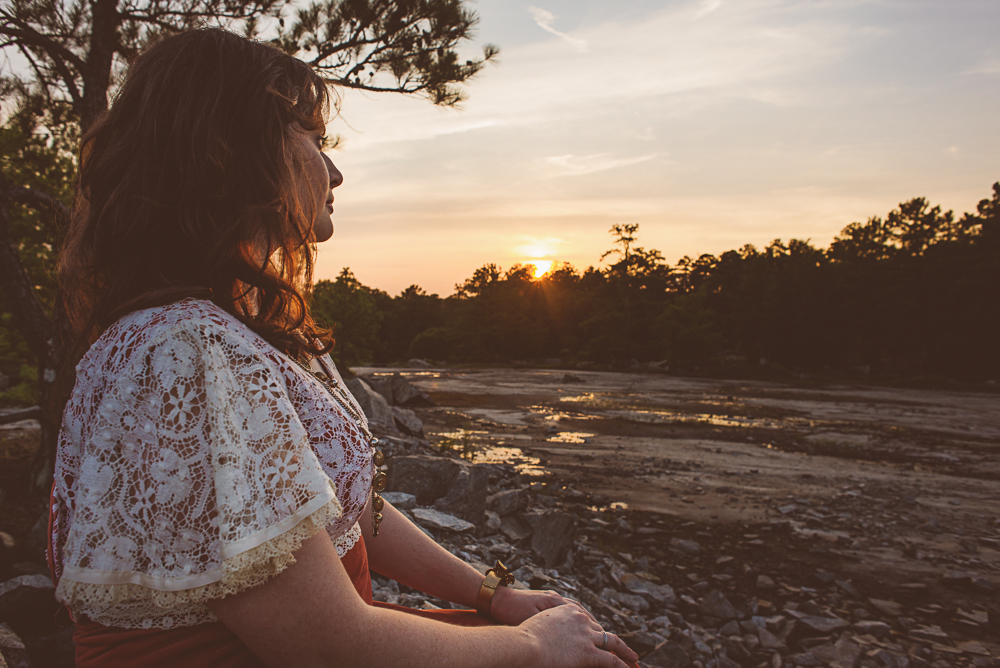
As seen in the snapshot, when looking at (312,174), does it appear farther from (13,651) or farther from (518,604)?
(13,651)

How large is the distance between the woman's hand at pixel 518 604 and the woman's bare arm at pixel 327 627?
396 mm

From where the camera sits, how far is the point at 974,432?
41.6ft

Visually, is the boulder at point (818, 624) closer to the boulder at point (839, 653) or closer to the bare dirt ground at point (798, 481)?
the boulder at point (839, 653)

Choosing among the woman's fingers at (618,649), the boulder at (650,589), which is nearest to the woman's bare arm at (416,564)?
the woman's fingers at (618,649)

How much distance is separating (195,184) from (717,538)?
218 inches

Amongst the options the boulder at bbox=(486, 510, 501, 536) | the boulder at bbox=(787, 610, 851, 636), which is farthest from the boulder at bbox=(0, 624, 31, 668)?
the boulder at bbox=(787, 610, 851, 636)

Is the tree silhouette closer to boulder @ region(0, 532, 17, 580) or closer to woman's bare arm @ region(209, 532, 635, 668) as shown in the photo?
boulder @ region(0, 532, 17, 580)

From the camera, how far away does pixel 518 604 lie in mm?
1457

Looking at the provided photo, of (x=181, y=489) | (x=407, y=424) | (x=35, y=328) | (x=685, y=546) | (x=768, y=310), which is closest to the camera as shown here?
(x=181, y=489)

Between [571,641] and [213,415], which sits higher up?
[213,415]

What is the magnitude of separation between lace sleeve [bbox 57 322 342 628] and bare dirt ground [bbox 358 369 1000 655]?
14.2ft

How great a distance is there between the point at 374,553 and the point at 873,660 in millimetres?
3499

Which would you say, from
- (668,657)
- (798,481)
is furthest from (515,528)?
(798,481)

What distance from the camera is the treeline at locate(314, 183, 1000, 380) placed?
30.3 metres
